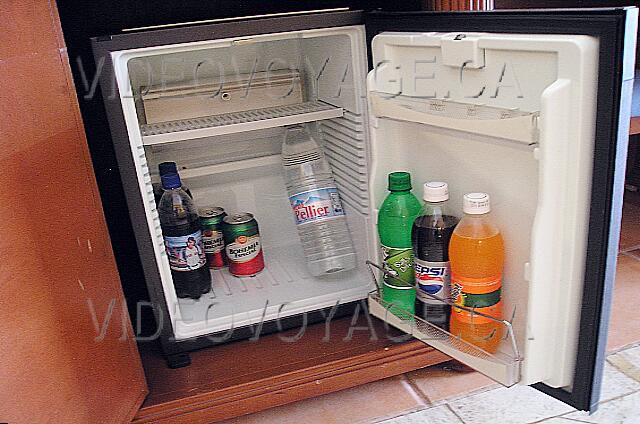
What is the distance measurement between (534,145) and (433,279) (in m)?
0.32

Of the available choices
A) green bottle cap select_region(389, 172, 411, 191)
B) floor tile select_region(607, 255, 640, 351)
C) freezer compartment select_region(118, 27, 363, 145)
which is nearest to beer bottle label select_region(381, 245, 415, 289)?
green bottle cap select_region(389, 172, 411, 191)

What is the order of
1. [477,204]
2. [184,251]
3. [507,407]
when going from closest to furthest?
[477,204] → [507,407] → [184,251]

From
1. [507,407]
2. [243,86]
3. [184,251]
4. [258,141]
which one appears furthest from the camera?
[258,141]

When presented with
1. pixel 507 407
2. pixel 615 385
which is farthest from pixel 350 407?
pixel 615 385

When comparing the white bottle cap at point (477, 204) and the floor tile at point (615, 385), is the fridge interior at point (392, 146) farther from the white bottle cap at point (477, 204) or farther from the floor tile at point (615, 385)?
the floor tile at point (615, 385)

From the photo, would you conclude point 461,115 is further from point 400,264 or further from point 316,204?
point 316,204

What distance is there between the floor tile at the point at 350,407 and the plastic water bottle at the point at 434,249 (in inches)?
11.4

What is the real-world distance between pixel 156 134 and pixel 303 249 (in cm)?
50

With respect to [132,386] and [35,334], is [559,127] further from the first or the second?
[132,386]

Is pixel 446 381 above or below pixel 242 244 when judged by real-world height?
below

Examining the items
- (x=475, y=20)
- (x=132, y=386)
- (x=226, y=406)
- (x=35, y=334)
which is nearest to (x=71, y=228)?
(x=35, y=334)

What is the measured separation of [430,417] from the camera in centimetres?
117

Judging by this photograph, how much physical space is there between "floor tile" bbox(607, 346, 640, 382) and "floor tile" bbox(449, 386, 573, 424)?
19 centimetres

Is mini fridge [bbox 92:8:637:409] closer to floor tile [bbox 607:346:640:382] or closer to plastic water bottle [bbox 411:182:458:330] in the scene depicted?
plastic water bottle [bbox 411:182:458:330]
